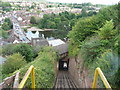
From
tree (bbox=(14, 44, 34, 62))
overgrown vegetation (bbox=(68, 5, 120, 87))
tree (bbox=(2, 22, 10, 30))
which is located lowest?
tree (bbox=(2, 22, 10, 30))

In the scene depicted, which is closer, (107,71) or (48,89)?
(107,71)

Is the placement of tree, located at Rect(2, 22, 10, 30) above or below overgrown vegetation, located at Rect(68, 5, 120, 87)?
below

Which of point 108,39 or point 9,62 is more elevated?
point 108,39

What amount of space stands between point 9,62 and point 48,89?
525cm

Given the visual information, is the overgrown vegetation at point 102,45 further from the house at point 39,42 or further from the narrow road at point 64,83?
the house at point 39,42

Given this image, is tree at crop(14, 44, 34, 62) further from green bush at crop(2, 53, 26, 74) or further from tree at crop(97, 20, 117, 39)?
tree at crop(97, 20, 117, 39)

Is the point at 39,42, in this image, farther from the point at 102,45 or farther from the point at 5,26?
the point at 5,26

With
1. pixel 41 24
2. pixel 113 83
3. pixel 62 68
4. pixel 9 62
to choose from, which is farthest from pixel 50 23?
pixel 113 83

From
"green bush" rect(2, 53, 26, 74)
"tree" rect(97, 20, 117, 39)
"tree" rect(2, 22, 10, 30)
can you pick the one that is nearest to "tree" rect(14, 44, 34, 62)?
"green bush" rect(2, 53, 26, 74)

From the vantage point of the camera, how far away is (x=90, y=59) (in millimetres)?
6590

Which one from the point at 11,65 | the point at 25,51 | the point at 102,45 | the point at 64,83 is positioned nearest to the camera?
the point at 102,45

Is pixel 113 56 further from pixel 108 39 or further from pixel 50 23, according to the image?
pixel 50 23

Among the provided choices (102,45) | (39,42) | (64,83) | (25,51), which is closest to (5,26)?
(39,42)

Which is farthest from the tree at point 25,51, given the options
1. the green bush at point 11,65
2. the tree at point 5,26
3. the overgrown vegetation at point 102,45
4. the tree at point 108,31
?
the tree at point 5,26
